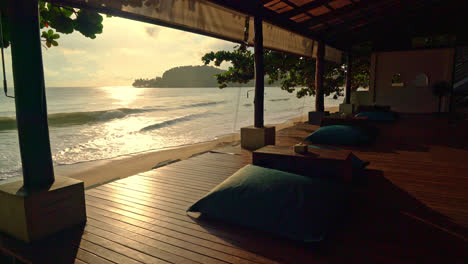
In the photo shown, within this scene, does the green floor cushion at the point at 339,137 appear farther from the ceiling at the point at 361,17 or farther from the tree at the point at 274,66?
the tree at the point at 274,66

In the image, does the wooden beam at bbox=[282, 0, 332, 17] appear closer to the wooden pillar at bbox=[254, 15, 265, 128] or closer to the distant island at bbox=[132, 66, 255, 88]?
the wooden pillar at bbox=[254, 15, 265, 128]

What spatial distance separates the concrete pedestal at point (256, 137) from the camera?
18.1 feet

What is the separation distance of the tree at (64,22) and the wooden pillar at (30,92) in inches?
19.8

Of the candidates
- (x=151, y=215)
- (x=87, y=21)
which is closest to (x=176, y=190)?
(x=151, y=215)

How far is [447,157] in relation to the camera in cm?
462

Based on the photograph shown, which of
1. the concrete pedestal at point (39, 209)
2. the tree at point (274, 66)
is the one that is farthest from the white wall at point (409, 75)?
the concrete pedestal at point (39, 209)

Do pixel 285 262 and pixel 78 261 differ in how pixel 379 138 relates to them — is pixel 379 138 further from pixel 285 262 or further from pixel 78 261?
pixel 78 261

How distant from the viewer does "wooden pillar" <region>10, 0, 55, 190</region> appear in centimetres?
216

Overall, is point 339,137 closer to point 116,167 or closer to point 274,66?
point 116,167

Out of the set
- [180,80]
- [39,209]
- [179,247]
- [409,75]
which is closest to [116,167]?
[39,209]

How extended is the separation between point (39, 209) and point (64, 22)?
1807mm

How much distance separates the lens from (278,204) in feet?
7.43

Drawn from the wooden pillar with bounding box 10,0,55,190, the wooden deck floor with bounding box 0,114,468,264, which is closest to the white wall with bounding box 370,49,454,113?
the wooden deck floor with bounding box 0,114,468,264

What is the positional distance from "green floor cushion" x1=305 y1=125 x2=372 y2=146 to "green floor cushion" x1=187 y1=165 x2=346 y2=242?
2686 millimetres
